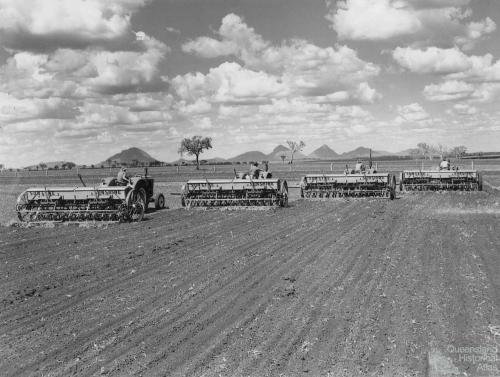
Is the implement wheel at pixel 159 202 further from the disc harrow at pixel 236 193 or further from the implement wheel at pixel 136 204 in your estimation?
the implement wheel at pixel 136 204

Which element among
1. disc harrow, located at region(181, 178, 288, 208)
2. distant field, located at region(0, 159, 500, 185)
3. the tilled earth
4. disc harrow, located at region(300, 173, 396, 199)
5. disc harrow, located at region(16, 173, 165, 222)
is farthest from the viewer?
distant field, located at region(0, 159, 500, 185)

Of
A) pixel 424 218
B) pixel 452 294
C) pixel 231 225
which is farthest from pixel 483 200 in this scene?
pixel 452 294

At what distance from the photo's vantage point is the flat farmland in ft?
19.1

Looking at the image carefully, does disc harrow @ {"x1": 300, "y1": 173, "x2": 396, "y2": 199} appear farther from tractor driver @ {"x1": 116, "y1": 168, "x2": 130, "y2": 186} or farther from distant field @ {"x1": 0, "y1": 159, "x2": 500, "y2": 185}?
distant field @ {"x1": 0, "y1": 159, "x2": 500, "y2": 185}

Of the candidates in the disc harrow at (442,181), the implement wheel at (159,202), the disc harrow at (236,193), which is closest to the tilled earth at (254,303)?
the disc harrow at (236,193)

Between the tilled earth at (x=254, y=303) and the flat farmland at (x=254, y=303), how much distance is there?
25 millimetres

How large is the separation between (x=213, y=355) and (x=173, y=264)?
468cm

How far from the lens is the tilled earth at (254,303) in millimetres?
5824

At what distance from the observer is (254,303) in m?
7.83

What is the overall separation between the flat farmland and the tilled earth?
2 cm

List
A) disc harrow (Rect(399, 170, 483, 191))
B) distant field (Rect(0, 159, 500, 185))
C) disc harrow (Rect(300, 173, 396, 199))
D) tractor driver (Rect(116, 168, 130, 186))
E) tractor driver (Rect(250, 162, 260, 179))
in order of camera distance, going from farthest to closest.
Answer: distant field (Rect(0, 159, 500, 185))
disc harrow (Rect(399, 170, 483, 191))
disc harrow (Rect(300, 173, 396, 199))
tractor driver (Rect(250, 162, 260, 179))
tractor driver (Rect(116, 168, 130, 186))

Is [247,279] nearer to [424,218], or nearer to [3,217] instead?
[424,218]

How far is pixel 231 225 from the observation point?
16.0 meters

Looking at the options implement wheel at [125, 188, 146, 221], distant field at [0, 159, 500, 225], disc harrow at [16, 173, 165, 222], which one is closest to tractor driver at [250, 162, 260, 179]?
distant field at [0, 159, 500, 225]
